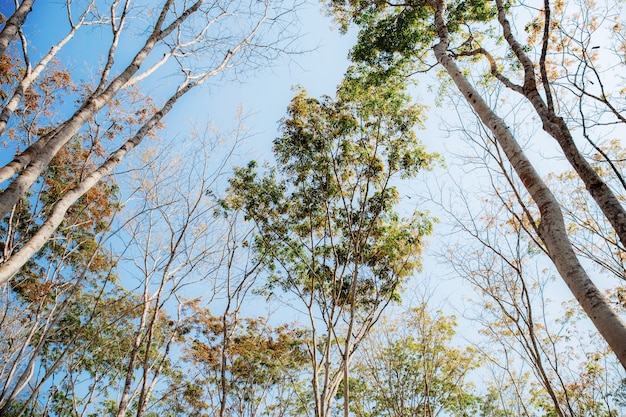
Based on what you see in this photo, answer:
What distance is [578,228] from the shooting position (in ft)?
27.9

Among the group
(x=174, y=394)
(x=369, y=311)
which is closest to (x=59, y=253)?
(x=174, y=394)

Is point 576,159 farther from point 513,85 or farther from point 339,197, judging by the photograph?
point 339,197

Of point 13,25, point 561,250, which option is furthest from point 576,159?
point 13,25

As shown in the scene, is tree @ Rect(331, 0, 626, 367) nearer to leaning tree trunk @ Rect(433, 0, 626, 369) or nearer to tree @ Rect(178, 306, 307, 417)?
leaning tree trunk @ Rect(433, 0, 626, 369)

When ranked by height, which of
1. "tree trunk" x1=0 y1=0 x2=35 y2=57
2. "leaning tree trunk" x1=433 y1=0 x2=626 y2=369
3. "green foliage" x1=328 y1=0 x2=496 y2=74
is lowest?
"leaning tree trunk" x1=433 y1=0 x2=626 y2=369

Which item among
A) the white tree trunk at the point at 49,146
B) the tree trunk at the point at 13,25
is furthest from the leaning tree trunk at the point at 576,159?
the tree trunk at the point at 13,25

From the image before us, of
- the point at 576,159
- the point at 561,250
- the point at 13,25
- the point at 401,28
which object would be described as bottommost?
the point at 561,250

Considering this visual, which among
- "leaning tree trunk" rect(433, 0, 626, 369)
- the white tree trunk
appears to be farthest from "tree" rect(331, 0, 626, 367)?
the white tree trunk

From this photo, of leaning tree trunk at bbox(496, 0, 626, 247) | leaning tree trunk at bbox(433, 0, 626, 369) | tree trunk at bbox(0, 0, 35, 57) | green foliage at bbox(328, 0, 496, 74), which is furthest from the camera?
green foliage at bbox(328, 0, 496, 74)

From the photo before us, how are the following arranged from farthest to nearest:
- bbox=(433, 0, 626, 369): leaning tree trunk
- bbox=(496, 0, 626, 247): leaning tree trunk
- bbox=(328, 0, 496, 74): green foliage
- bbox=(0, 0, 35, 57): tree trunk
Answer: bbox=(328, 0, 496, 74): green foliage
bbox=(0, 0, 35, 57): tree trunk
bbox=(496, 0, 626, 247): leaning tree trunk
bbox=(433, 0, 626, 369): leaning tree trunk

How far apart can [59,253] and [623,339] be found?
12.6 metres

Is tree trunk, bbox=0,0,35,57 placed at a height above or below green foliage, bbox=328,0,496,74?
below

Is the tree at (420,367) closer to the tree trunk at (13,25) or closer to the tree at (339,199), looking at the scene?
the tree at (339,199)

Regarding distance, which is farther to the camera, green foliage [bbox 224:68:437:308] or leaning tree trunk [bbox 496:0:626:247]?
green foliage [bbox 224:68:437:308]
